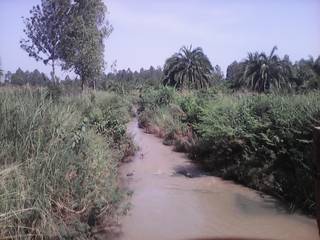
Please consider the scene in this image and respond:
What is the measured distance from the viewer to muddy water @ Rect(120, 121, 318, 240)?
7.20 meters

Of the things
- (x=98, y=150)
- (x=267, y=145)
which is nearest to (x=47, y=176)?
(x=98, y=150)

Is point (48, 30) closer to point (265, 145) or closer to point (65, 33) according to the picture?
point (65, 33)

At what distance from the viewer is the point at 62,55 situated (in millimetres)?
26594

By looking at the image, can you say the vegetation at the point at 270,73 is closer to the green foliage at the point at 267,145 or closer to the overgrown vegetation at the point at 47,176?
the green foliage at the point at 267,145

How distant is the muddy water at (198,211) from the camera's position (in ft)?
23.6

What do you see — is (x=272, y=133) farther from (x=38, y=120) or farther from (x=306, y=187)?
(x=38, y=120)

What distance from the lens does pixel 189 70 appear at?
38.9 meters

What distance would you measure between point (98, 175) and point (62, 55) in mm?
20524

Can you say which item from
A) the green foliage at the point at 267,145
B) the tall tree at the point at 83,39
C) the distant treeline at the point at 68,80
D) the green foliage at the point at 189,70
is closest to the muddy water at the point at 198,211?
the green foliage at the point at 267,145

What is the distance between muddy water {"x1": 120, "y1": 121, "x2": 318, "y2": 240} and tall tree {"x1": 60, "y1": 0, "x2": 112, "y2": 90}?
16.1 m

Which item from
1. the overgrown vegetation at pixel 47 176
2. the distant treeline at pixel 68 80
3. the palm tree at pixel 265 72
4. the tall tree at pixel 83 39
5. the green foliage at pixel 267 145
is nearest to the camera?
the overgrown vegetation at pixel 47 176

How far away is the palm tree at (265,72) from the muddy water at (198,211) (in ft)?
89.8

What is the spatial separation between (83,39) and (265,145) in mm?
18848

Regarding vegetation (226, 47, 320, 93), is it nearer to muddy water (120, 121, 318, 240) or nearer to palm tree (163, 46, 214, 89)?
palm tree (163, 46, 214, 89)
